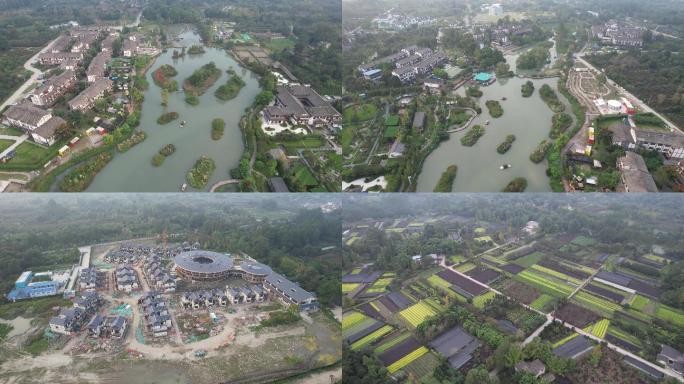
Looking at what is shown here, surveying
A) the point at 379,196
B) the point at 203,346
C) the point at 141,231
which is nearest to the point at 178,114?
the point at 141,231

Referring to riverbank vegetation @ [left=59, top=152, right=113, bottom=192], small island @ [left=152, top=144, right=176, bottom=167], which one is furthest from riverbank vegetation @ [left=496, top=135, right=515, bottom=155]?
riverbank vegetation @ [left=59, top=152, right=113, bottom=192]

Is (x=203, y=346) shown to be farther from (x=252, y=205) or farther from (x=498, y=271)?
(x=498, y=271)

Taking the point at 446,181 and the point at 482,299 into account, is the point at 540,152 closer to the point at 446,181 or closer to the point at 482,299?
the point at 446,181

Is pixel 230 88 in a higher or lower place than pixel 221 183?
higher

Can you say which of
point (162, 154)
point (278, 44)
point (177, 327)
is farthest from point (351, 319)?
point (278, 44)

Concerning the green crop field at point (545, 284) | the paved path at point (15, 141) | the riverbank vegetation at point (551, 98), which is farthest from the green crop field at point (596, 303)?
the paved path at point (15, 141)

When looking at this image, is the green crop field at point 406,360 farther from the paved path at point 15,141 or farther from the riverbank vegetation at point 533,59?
the riverbank vegetation at point 533,59
